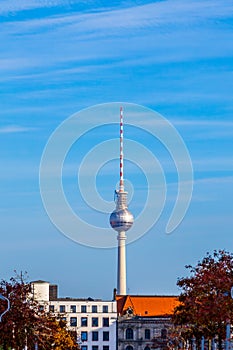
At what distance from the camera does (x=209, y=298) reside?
8462cm

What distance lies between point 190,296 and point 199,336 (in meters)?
3.31

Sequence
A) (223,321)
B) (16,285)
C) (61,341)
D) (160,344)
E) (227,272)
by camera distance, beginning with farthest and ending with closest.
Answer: (160,344)
(61,341)
(16,285)
(227,272)
(223,321)

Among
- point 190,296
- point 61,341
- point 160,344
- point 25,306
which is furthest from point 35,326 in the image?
point 160,344

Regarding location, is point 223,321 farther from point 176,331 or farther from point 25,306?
point 176,331

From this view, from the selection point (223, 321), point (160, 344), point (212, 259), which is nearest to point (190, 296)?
point (212, 259)

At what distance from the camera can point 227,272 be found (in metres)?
86.4

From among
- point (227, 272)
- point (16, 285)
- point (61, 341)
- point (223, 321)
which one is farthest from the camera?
point (61, 341)

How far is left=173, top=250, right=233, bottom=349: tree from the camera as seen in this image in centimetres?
7962

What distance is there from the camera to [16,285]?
94188mm

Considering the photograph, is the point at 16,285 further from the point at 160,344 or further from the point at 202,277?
the point at 160,344

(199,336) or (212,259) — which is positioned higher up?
(212,259)

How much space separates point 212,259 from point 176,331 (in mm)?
25382

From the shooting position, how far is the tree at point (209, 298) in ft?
261

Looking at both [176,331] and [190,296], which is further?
[176,331]
